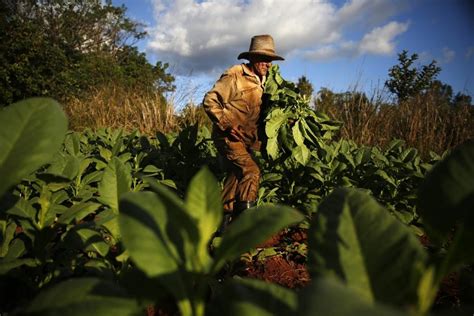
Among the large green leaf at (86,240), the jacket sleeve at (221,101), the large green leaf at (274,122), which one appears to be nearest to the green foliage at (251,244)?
the large green leaf at (86,240)

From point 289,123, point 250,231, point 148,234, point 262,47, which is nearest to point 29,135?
point 148,234

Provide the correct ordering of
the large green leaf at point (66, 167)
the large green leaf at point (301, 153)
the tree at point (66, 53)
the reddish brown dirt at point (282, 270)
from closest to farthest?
the large green leaf at point (66, 167), the reddish brown dirt at point (282, 270), the large green leaf at point (301, 153), the tree at point (66, 53)

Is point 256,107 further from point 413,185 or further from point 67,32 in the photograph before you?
point 67,32

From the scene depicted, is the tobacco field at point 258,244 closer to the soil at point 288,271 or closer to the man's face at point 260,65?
the soil at point 288,271

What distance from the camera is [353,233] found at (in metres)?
0.58

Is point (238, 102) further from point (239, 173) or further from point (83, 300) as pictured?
point (83, 300)

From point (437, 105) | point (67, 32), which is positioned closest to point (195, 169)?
point (437, 105)

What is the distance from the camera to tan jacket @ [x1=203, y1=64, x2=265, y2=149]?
353 cm

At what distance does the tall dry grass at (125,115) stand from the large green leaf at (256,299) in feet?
24.4

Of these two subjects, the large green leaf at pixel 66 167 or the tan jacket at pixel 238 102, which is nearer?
the large green leaf at pixel 66 167

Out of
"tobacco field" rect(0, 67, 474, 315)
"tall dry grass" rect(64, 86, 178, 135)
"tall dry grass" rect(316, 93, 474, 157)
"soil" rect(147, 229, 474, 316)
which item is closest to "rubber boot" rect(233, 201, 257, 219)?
"soil" rect(147, 229, 474, 316)

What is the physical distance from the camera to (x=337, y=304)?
13.0 inches

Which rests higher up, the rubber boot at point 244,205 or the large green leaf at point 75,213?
the large green leaf at point 75,213

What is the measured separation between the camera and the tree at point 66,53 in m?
13.5
